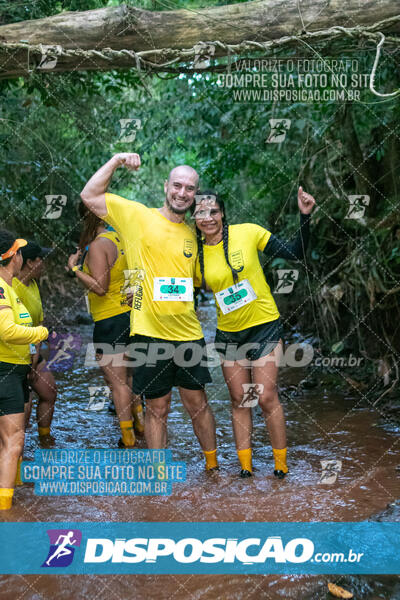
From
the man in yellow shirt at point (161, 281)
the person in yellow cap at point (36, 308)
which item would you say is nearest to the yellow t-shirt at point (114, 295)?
the person in yellow cap at point (36, 308)

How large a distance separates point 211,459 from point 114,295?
1.36 meters

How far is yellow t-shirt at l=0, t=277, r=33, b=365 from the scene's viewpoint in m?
3.29

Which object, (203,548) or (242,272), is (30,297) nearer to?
(242,272)

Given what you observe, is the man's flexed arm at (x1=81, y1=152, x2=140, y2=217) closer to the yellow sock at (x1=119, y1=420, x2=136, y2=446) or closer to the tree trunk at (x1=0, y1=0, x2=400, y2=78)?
the tree trunk at (x1=0, y1=0, x2=400, y2=78)

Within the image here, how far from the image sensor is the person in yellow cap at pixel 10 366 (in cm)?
326

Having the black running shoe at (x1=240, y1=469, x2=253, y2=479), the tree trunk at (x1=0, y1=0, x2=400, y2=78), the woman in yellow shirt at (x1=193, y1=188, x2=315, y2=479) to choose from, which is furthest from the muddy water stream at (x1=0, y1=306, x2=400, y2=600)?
the tree trunk at (x1=0, y1=0, x2=400, y2=78)

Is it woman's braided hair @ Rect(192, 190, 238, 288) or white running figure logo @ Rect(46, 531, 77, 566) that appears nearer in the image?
white running figure logo @ Rect(46, 531, 77, 566)

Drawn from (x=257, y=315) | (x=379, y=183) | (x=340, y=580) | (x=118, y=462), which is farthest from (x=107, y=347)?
(x=379, y=183)

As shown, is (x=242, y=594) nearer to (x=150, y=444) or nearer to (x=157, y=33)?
(x=150, y=444)

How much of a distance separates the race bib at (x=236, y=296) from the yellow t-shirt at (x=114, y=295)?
95cm

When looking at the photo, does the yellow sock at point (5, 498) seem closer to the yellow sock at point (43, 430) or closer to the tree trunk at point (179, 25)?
the yellow sock at point (43, 430)

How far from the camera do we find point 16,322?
11.3 feet

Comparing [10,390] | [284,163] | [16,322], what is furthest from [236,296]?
[284,163]

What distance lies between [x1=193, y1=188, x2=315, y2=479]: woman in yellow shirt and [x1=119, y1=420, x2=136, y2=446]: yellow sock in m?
0.99
